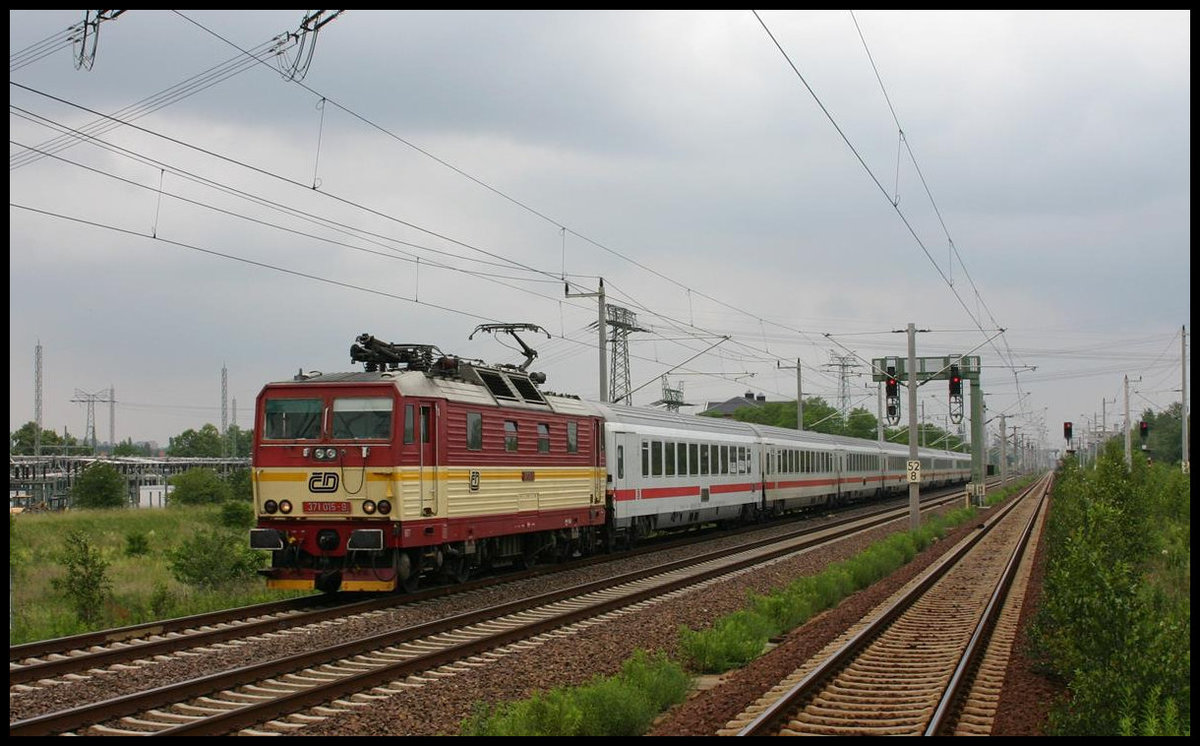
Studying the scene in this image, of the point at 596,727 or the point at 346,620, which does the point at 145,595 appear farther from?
the point at 596,727

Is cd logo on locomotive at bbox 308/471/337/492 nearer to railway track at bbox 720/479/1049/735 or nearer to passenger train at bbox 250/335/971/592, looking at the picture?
passenger train at bbox 250/335/971/592

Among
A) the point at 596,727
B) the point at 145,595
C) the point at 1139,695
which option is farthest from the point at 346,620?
the point at 1139,695

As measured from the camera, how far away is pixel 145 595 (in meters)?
21.5

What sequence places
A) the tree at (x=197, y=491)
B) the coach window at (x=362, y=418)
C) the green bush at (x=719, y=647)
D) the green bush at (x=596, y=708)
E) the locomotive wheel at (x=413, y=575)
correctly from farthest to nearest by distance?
the tree at (x=197, y=491) < the locomotive wheel at (x=413, y=575) < the coach window at (x=362, y=418) < the green bush at (x=719, y=647) < the green bush at (x=596, y=708)

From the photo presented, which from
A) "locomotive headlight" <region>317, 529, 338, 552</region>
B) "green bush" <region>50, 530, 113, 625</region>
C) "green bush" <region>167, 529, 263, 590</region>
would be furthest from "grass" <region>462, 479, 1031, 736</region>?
"green bush" <region>167, 529, 263, 590</region>

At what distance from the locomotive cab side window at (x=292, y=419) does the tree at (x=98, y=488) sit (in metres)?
51.1

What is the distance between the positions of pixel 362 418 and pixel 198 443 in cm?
16406

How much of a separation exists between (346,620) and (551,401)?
8.03 metres

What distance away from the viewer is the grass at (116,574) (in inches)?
650

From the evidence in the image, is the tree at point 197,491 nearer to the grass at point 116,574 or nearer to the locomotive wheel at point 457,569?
the grass at point 116,574

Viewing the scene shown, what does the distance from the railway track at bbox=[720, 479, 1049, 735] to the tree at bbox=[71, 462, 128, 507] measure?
5423cm

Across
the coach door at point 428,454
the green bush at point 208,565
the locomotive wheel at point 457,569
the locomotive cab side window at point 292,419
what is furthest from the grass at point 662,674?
the green bush at point 208,565

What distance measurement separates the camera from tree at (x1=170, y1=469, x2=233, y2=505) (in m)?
66.0

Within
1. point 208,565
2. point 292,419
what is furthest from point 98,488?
point 292,419
